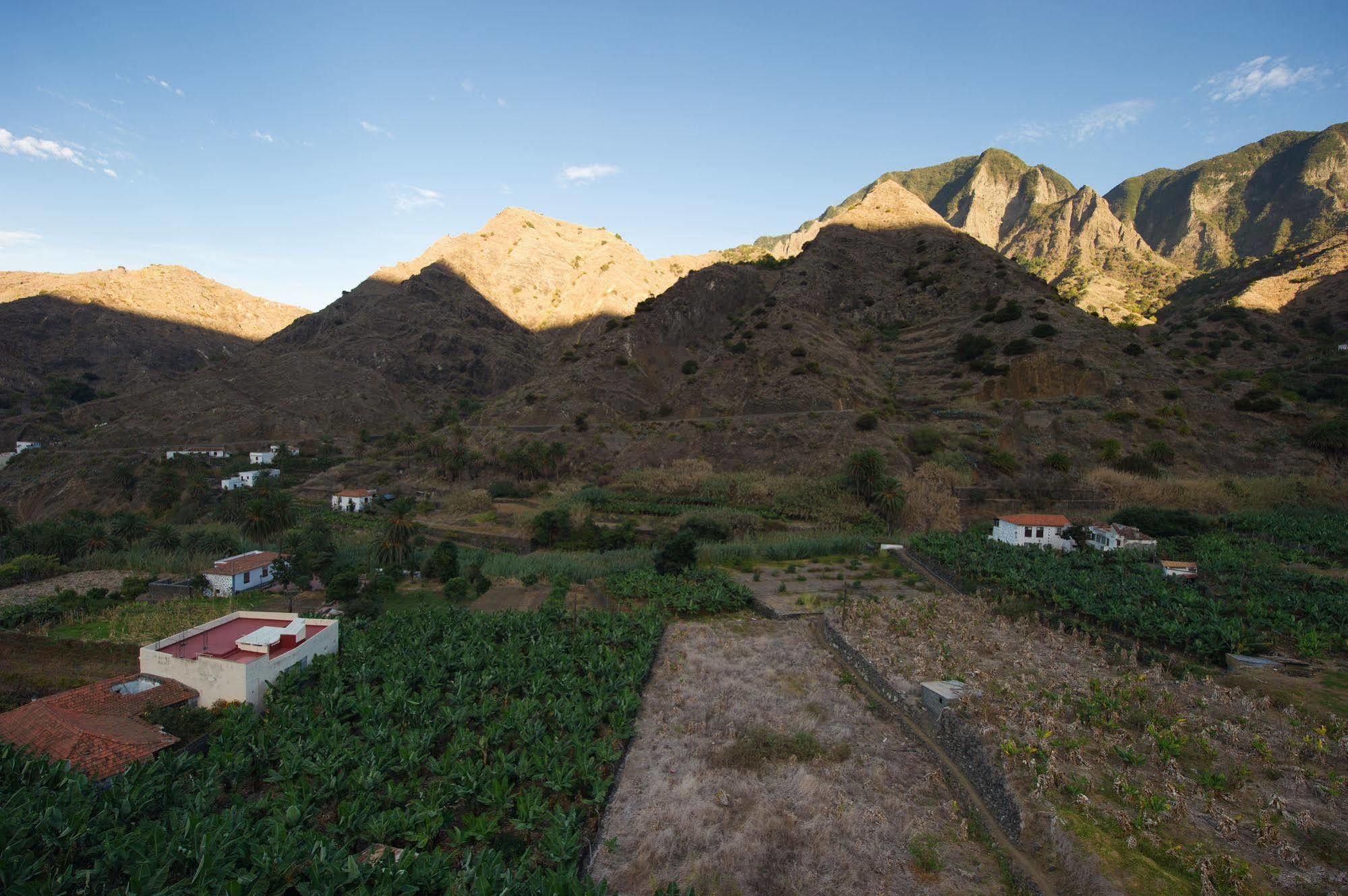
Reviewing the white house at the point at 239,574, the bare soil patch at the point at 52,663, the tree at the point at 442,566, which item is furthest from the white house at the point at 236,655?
the white house at the point at 239,574

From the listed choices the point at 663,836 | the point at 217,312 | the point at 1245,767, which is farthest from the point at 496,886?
the point at 217,312

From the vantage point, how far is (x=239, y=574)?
32.9 metres

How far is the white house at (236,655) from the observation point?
1752cm

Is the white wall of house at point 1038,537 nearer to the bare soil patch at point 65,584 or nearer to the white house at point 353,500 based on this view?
the bare soil patch at point 65,584

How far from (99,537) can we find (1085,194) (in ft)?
560

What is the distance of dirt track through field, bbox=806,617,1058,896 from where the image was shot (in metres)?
10.3

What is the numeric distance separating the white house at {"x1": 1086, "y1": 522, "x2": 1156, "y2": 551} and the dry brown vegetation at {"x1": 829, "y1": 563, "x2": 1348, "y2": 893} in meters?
15.1

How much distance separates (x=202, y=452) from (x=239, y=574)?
50435 mm

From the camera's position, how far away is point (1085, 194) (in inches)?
4911

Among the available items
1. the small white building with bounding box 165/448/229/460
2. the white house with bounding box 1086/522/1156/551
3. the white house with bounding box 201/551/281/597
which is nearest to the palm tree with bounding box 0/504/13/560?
the small white building with bounding box 165/448/229/460

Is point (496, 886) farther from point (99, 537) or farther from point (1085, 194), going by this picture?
point (1085, 194)

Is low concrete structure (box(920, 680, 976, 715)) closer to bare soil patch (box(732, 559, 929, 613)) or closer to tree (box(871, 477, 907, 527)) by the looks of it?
bare soil patch (box(732, 559, 929, 613))

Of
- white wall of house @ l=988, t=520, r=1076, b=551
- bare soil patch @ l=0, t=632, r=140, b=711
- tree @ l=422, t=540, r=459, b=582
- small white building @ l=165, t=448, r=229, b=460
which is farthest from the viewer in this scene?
small white building @ l=165, t=448, r=229, b=460

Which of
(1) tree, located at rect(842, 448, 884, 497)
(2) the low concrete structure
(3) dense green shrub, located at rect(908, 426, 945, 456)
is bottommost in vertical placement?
(2) the low concrete structure
